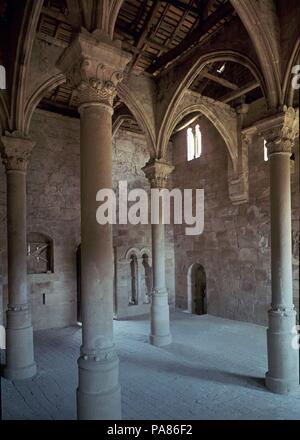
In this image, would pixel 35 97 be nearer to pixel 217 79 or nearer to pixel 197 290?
pixel 217 79

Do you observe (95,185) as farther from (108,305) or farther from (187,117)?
(187,117)

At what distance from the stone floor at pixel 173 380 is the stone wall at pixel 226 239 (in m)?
1.48

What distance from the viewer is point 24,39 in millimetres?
5367

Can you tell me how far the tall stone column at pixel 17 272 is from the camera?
232 inches

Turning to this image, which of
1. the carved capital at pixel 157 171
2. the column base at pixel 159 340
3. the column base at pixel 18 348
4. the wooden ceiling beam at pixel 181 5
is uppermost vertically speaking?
the wooden ceiling beam at pixel 181 5

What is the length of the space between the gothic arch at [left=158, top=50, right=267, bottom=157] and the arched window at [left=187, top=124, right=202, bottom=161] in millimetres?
3741

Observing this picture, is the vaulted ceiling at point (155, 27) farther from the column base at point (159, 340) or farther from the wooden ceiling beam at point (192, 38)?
the column base at point (159, 340)

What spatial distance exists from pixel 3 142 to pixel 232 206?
23.0 ft

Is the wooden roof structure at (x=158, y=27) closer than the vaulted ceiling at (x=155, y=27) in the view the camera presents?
No

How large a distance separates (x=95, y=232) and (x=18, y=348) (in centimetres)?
372

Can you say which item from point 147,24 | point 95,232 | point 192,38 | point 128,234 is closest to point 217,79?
point 192,38

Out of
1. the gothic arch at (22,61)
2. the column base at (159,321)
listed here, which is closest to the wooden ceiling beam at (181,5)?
the gothic arch at (22,61)

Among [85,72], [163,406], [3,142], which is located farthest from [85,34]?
[163,406]

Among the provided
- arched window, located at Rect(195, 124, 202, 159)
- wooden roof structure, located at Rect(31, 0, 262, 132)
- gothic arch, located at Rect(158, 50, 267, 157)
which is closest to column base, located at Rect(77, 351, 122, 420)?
gothic arch, located at Rect(158, 50, 267, 157)
